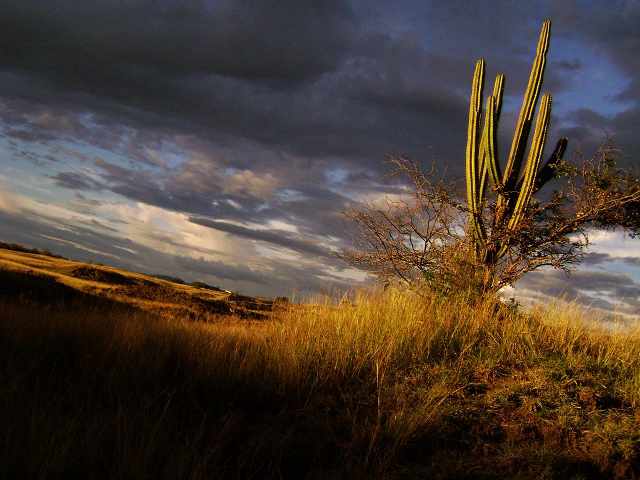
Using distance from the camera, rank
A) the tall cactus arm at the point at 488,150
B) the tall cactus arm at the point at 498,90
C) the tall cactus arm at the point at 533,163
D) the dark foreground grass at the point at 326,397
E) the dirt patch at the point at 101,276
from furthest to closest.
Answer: the dirt patch at the point at 101,276 → the tall cactus arm at the point at 498,90 → the tall cactus arm at the point at 488,150 → the tall cactus arm at the point at 533,163 → the dark foreground grass at the point at 326,397

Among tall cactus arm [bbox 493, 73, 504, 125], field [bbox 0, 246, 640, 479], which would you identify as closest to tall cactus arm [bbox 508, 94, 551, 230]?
tall cactus arm [bbox 493, 73, 504, 125]

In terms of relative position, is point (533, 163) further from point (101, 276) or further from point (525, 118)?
point (101, 276)

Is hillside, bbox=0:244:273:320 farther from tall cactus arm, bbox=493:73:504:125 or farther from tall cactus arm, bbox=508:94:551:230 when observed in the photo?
tall cactus arm, bbox=493:73:504:125

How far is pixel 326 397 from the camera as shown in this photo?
6.14 meters

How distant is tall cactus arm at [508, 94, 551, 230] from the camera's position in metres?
13.1

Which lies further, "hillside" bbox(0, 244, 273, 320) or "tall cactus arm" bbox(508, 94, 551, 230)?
"hillside" bbox(0, 244, 273, 320)

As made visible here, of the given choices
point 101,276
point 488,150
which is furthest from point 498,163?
point 101,276

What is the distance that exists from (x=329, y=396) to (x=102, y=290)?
44.5 feet

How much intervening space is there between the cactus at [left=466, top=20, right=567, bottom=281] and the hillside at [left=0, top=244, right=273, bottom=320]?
539 cm

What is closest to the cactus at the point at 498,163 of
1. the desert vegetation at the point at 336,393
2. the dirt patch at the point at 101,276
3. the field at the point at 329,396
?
the desert vegetation at the point at 336,393

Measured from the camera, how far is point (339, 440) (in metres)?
5.11

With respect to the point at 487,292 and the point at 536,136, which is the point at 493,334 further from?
the point at 536,136

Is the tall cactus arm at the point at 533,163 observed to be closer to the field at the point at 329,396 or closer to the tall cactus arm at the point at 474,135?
the tall cactus arm at the point at 474,135

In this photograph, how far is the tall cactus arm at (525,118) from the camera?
13.6 metres
